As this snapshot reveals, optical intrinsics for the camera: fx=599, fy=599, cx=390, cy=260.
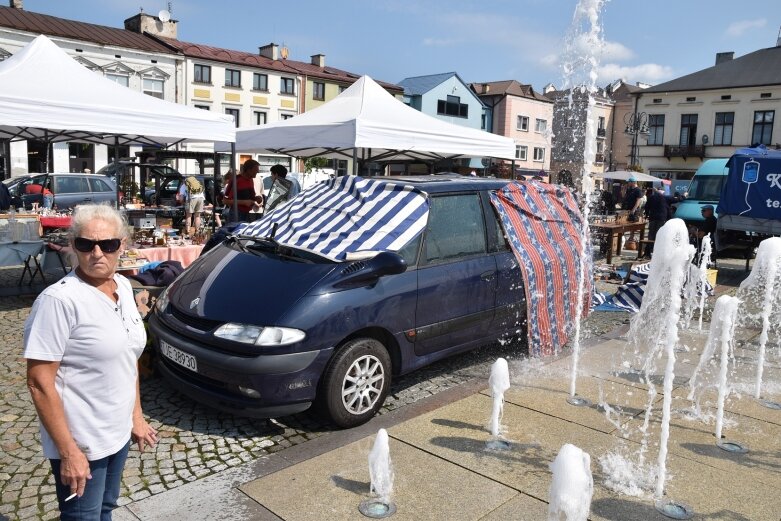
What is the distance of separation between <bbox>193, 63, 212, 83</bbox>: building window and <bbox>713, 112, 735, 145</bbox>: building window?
37.3 metres

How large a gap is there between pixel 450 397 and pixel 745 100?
158 ft

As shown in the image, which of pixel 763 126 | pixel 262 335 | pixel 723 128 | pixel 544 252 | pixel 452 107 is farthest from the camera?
pixel 452 107

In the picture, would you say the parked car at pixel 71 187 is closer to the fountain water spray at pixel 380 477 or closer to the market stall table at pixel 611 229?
the market stall table at pixel 611 229

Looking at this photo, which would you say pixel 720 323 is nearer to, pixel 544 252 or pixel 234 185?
pixel 544 252

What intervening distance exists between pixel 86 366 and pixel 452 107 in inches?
2063

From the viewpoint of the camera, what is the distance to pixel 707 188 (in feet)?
54.0

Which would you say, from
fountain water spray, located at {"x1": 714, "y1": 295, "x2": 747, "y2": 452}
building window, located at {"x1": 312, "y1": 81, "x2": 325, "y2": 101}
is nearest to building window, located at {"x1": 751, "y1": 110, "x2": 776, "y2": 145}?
building window, located at {"x1": 312, "y1": 81, "x2": 325, "y2": 101}

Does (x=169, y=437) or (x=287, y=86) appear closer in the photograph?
(x=169, y=437)

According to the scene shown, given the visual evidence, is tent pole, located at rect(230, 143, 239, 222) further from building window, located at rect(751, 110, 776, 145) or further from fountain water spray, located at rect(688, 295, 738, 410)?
building window, located at rect(751, 110, 776, 145)

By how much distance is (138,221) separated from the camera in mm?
8367

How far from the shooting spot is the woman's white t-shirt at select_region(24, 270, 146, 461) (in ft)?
6.76

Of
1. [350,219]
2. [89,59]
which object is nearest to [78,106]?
[350,219]

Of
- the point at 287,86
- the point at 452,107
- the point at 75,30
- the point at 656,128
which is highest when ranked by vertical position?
the point at 75,30

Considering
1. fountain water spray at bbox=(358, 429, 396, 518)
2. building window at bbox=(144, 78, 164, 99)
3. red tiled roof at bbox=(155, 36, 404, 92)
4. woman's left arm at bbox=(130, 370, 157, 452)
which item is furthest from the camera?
red tiled roof at bbox=(155, 36, 404, 92)
